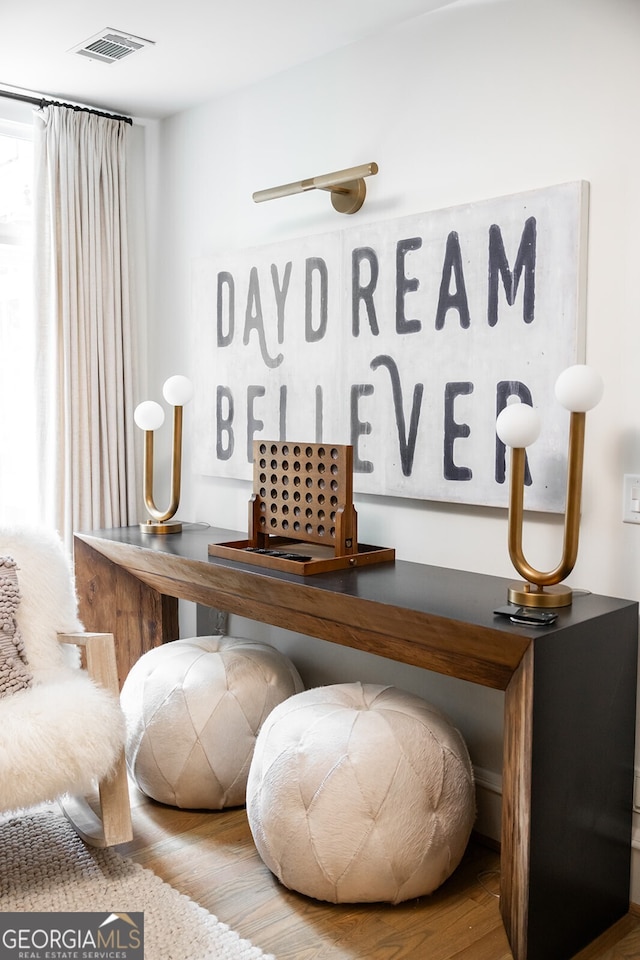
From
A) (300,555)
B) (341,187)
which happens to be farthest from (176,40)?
(300,555)

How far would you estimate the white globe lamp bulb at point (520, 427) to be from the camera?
201 centimetres

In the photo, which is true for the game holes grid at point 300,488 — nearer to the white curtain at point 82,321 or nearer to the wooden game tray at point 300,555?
the wooden game tray at point 300,555

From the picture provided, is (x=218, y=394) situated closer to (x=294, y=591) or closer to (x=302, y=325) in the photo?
(x=302, y=325)

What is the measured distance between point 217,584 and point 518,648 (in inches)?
41.9

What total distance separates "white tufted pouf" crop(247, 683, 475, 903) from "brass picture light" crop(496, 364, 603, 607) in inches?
17.7

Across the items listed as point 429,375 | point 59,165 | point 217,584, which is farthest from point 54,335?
point 429,375

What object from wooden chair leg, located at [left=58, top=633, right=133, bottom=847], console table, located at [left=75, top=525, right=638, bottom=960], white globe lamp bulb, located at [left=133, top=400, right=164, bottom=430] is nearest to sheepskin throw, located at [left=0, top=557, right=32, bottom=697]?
wooden chair leg, located at [left=58, top=633, right=133, bottom=847]

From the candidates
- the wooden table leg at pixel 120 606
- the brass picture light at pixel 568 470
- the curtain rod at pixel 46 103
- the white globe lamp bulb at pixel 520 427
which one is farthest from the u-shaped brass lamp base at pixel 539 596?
the curtain rod at pixel 46 103

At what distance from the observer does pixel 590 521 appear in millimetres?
2227

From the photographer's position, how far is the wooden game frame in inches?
98.2

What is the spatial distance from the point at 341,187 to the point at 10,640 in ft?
5.46

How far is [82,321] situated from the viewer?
348cm

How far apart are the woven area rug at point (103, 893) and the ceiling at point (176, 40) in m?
2.34

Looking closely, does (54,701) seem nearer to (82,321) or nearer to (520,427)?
(520,427)
